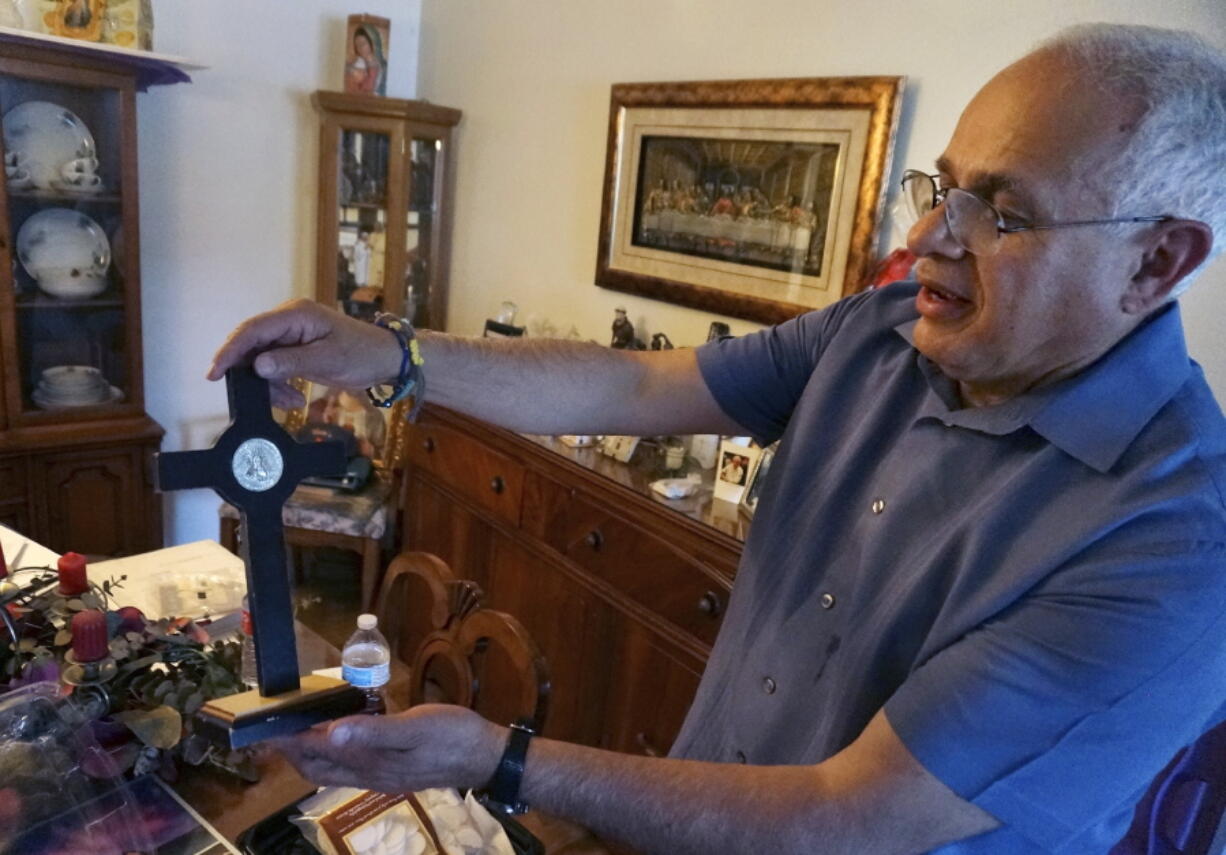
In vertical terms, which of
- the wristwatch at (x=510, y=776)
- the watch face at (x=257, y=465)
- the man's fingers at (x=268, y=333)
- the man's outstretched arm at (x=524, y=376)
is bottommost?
the wristwatch at (x=510, y=776)

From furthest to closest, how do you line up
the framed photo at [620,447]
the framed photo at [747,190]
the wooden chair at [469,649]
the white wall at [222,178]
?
1. the white wall at [222,178]
2. the framed photo at [620,447]
3. the framed photo at [747,190]
4. the wooden chair at [469,649]

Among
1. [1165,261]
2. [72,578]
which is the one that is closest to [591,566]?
[72,578]

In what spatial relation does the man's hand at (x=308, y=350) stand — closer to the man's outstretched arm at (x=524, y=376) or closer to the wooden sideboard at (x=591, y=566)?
the man's outstretched arm at (x=524, y=376)

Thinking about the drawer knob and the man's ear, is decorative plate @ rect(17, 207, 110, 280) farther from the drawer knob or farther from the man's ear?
the man's ear

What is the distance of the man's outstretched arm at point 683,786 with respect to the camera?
2.41 ft

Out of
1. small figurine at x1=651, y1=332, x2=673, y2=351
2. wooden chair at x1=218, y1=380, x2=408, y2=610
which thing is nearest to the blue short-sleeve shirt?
small figurine at x1=651, y1=332, x2=673, y2=351

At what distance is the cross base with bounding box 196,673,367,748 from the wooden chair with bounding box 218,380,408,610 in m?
2.00

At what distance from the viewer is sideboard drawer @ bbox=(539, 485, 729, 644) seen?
178cm

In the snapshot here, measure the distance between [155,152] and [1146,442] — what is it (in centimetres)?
315

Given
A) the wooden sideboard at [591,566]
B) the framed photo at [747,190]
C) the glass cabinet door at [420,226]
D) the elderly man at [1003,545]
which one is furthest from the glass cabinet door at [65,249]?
the elderly man at [1003,545]

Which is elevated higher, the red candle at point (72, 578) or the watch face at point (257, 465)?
the watch face at point (257, 465)

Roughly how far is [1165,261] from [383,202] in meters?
2.79

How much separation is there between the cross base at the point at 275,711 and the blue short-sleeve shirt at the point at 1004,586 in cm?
48

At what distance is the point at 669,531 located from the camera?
1.84 m
